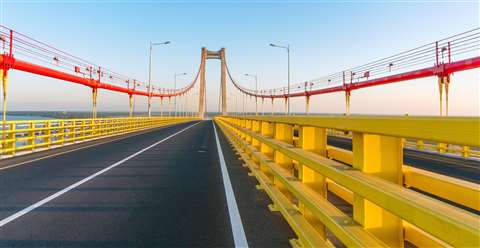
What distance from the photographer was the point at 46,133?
47.9 ft

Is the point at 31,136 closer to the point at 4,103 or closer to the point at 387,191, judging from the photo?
the point at 4,103

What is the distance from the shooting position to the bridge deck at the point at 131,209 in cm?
346

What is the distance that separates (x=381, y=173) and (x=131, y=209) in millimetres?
3711

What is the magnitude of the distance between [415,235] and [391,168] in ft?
1.71

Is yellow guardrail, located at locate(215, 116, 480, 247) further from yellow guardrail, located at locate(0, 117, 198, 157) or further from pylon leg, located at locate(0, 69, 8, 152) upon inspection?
yellow guardrail, located at locate(0, 117, 198, 157)

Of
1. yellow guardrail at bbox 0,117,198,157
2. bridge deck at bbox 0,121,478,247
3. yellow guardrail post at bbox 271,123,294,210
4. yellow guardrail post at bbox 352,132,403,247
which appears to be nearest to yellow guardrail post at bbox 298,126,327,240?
bridge deck at bbox 0,121,478,247

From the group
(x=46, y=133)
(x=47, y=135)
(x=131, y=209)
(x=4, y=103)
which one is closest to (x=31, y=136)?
(x=47, y=135)

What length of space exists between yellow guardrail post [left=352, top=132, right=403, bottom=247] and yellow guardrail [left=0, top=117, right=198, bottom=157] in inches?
529

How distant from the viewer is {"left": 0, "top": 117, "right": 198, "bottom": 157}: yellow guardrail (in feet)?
39.0

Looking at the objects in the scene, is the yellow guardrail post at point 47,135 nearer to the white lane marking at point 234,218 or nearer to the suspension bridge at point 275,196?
the suspension bridge at point 275,196

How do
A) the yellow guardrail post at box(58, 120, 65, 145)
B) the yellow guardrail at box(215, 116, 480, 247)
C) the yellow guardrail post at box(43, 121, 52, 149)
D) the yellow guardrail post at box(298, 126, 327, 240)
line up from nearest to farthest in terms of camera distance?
the yellow guardrail at box(215, 116, 480, 247) → the yellow guardrail post at box(298, 126, 327, 240) → the yellow guardrail post at box(43, 121, 52, 149) → the yellow guardrail post at box(58, 120, 65, 145)

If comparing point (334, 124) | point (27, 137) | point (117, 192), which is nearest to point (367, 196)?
point (334, 124)

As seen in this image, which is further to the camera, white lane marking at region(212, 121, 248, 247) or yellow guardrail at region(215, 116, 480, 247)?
white lane marking at region(212, 121, 248, 247)

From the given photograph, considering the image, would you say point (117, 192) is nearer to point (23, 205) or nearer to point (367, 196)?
Result: point (23, 205)
